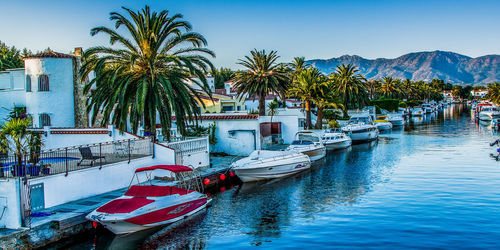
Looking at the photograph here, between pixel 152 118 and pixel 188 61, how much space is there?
4078 mm

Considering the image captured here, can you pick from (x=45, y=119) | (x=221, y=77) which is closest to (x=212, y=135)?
(x=45, y=119)

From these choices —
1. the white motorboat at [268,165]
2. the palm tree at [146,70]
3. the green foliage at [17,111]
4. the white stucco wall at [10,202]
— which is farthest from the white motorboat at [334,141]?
the white stucco wall at [10,202]

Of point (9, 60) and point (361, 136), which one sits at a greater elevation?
point (9, 60)

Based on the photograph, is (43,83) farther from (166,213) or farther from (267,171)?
(166,213)

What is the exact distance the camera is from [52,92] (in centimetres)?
3303

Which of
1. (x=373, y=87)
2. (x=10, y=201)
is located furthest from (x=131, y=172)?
(x=373, y=87)

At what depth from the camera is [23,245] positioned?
43.8ft

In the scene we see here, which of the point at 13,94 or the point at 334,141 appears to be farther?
the point at 334,141

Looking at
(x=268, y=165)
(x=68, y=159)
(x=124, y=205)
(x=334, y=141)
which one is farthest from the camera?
(x=334, y=141)

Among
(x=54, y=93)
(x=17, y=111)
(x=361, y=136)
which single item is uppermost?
(x=54, y=93)

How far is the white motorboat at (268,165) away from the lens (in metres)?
25.4

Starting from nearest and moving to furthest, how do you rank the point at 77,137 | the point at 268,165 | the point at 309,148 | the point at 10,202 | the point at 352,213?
the point at 10,202 < the point at 352,213 < the point at 77,137 < the point at 268,165 < the point at 309,148

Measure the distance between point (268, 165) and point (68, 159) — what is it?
40.5 ft

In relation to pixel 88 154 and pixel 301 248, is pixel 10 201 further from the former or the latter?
pixel 301 248
